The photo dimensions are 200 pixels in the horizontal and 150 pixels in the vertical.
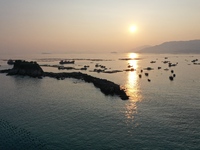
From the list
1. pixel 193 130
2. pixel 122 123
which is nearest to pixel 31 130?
pixel 122 123

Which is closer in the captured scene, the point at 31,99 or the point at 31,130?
the point at 31,130

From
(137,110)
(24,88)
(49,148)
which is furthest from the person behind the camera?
(24,88)

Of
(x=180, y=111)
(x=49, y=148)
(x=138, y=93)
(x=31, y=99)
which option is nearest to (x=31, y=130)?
(x=49, y=148)

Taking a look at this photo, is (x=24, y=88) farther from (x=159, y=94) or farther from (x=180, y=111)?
(x=180, y=111)

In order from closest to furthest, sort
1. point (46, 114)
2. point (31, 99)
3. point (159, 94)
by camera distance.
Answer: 1. point (46, 114)
2. point (31, 99)
3. point (159, 94)

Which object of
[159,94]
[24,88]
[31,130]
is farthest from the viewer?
[24,88]

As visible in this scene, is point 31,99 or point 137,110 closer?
point 137,110

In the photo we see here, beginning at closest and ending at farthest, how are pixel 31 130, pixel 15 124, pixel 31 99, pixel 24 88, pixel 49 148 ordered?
pixel 49 148 → pixel 31 130 → pixel 15 124 → pixel 31 99 → pixel 24 88

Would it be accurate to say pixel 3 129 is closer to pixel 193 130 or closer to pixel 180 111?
pixel 193 130
